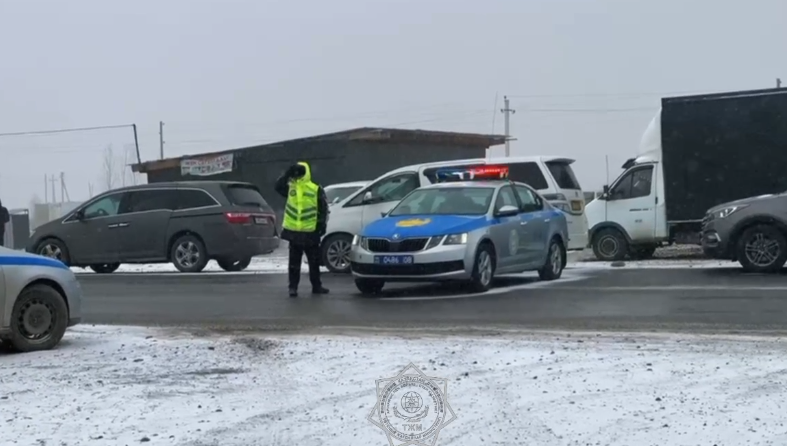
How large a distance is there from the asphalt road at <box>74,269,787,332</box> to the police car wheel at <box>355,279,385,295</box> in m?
0.21

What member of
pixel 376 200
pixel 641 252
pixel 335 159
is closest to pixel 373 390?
pixel 376 200

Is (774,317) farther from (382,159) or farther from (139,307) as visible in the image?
(382,159)

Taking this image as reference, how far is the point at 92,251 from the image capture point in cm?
2000

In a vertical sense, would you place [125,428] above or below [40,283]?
below

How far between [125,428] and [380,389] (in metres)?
1.60

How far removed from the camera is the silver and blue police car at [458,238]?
43.5 feet

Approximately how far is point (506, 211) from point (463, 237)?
1158mm

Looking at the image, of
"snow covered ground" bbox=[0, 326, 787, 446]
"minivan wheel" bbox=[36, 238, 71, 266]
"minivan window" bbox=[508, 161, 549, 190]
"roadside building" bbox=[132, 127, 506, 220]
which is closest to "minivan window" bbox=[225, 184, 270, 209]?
"minivan wheel" bbox=[36, 238, 71, 266]

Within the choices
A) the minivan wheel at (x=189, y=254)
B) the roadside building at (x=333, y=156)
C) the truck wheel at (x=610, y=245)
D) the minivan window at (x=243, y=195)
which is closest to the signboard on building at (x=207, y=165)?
the roadside building at (x=333, y=156)

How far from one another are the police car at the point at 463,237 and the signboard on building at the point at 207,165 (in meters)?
23.2

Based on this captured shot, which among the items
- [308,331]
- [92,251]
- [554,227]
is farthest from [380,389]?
[92,251]

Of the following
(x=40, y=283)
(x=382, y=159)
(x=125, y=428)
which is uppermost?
(x=382, y=159)

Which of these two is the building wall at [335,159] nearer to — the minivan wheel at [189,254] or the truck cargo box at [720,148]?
the minivan wheel at [189,254]

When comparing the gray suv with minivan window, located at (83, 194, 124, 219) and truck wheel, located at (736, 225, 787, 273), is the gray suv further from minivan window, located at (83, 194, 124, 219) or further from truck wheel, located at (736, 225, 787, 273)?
minivan window, located at (83, 194, 124, 219)
